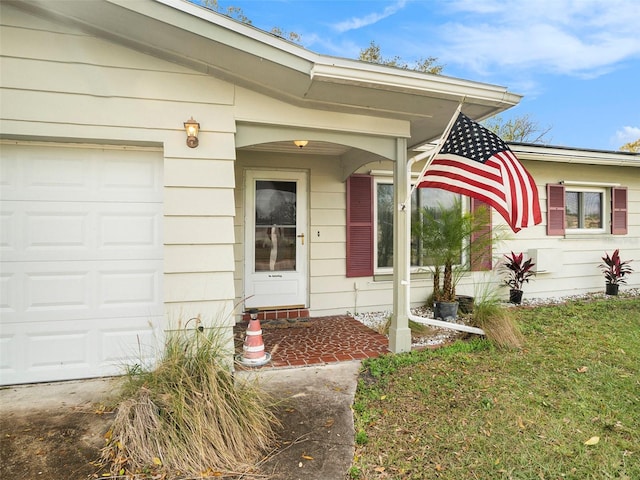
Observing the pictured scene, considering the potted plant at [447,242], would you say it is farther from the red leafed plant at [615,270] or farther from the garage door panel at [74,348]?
the garage door panel at [74,348]

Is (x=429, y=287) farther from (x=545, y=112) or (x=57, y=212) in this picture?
(x=545, y=112)

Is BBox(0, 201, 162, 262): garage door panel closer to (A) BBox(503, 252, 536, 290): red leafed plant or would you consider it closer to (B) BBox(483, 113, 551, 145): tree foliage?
(A) BBox(503, 252, 536, 290): red leafed plant

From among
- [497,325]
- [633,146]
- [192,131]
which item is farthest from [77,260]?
[633,146]

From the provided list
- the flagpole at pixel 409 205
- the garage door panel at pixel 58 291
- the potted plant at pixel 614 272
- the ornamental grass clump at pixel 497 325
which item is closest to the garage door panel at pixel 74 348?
the garage door panel at pixel 58 291

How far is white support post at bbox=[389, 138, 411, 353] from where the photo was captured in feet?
12.2

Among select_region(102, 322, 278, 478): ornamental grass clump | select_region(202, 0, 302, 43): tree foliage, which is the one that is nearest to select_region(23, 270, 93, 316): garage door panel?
select_region(102, 322, 278, 478): ornamental grass clump

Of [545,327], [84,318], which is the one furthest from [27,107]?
[545,327]

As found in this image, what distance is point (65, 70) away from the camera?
2.83 meters

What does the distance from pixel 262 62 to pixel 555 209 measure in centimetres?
641

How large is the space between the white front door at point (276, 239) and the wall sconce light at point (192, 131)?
1957 millimetres

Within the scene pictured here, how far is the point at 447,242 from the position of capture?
16.8 ft

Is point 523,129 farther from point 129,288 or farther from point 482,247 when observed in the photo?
point 129,288

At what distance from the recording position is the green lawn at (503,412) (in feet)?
6.64

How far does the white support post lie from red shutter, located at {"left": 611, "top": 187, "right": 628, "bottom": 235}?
20.4 feet
